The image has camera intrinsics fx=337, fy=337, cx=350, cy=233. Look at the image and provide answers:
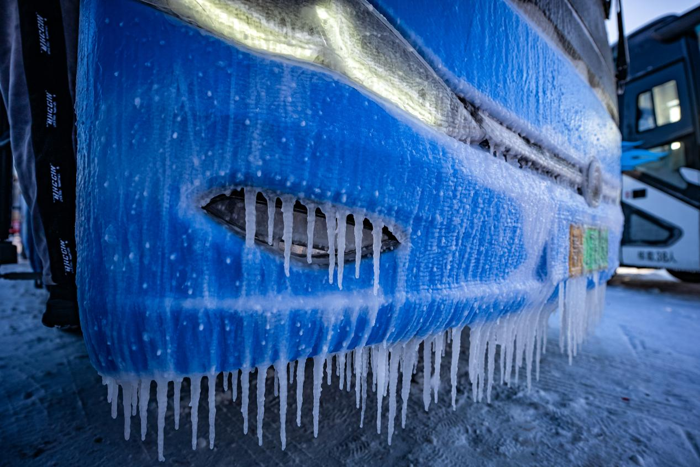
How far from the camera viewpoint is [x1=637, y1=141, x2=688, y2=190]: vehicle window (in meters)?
4.70

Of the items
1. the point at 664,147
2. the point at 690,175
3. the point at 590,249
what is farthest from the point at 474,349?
the point at 664,147

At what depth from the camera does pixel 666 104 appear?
482 centimetres

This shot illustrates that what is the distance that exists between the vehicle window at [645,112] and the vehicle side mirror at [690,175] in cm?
78

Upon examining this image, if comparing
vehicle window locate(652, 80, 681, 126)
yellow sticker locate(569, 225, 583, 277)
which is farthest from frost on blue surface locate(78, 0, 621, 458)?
vehicle window locate(652, 80, 681, 126)

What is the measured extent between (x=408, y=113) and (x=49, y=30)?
994 mm

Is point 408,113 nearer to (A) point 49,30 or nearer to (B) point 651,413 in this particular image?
(A) point 49,30

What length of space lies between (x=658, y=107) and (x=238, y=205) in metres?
6.58

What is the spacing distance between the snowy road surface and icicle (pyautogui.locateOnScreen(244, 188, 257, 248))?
0.79m

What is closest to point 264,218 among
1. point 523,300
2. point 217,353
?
point 217,353

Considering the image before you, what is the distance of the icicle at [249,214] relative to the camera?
0.65 meters

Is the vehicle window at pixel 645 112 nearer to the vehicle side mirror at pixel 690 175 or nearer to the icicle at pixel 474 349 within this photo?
the vehicle side mirror at pixel 690 175

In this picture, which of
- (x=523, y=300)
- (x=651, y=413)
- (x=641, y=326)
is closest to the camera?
(x=523, y=300)

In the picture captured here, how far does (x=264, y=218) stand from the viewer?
2.31 ft

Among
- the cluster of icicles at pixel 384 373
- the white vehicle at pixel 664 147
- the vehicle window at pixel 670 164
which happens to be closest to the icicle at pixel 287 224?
the cluster of icicles at pixel 384 373
